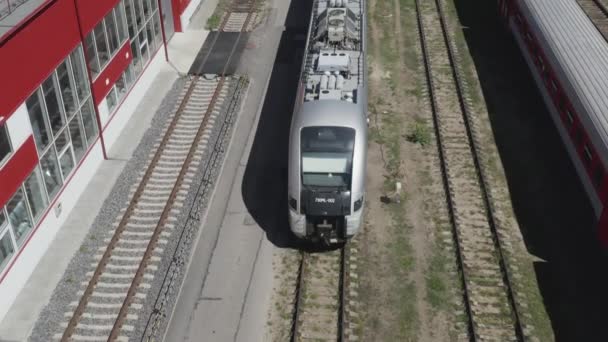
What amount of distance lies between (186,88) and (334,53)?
26.4 feet

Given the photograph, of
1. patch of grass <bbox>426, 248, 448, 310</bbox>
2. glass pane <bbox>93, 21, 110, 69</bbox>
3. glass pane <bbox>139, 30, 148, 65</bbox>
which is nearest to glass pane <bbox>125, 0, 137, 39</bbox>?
glass pane <bbox>139, 30, 148, 65</bbox>

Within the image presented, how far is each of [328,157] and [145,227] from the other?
6.55 m

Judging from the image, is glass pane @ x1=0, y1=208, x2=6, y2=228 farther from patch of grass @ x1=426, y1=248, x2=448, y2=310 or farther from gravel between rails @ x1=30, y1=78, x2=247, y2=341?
patch of grass @ x1=426, y1=248, x2=448, y2=310

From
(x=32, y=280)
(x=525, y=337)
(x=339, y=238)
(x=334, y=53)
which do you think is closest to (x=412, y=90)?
(x=334, y=53)

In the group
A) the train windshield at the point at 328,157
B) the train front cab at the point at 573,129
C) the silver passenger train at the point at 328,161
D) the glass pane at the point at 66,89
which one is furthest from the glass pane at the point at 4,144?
the train front cab at the point at 573,129

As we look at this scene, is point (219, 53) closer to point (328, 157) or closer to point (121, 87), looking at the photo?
point (121, 87)

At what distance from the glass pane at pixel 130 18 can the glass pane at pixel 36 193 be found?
906 centimetres

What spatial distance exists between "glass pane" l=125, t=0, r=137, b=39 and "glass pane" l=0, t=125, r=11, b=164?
32.3 ft

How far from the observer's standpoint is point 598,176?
68.1ft

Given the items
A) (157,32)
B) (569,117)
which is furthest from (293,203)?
(157,32)

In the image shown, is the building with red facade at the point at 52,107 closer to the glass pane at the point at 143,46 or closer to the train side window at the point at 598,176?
the glass pane at the point at 143,46

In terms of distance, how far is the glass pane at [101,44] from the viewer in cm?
2359

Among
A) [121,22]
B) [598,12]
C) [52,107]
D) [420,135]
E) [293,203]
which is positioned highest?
[121,22]

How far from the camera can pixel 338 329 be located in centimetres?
1758
